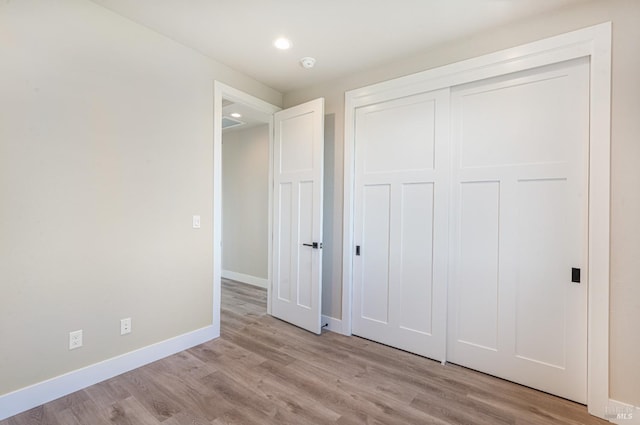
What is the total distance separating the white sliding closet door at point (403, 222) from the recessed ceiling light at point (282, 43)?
2.95 feet

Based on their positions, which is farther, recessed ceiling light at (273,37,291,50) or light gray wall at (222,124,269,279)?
light gray wall at (222,124,269,279)

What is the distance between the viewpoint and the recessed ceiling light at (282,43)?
2.45 meters

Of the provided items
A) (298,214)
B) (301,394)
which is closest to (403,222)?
(298,214)

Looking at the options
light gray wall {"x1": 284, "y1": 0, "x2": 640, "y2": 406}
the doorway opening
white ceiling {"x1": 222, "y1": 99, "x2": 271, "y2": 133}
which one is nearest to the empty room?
light gray wall {"x1": 284, "y1": 0, "x2": 640, "y2": 406}

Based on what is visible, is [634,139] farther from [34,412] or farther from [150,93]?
[34,412]

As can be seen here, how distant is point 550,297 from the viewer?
82.0 inches

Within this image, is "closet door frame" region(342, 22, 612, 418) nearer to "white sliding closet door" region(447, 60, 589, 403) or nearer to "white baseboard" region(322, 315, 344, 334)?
"white sliding closet door" region(447, 60, 589, 403)

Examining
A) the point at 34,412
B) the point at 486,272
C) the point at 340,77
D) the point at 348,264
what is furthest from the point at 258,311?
the point at 340,77

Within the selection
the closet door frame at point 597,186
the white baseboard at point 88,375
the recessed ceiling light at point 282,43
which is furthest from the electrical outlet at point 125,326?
the closet door frame at point 597,186

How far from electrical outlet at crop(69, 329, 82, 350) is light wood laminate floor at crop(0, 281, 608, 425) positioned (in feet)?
1.01

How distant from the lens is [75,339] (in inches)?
80.3

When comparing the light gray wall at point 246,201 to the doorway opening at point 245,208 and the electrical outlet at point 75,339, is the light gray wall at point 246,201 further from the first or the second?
the electrical outlet at point 75,339

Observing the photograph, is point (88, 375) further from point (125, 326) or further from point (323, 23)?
point (323, 23)

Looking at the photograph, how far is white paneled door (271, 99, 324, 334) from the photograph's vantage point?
3.05m
